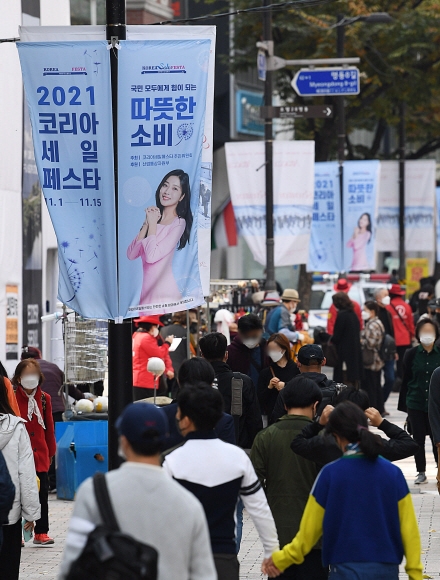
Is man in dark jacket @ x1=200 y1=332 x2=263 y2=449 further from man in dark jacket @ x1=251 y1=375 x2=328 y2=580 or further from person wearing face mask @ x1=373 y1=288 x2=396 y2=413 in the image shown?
person wearing face mask @ x1=373 y1=288 x2=396 y2=413

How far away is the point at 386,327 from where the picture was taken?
2180 cm

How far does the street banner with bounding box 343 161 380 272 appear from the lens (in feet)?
84.0

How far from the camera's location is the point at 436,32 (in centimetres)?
3291

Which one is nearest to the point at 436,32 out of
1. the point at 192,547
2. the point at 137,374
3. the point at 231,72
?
the point at 231,72

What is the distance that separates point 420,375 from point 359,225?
12.8m

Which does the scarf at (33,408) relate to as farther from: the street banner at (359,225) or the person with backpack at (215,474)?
the street banner at (359,225)

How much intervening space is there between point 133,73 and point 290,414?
7.74 ft

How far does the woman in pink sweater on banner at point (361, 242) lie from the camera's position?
2562cm

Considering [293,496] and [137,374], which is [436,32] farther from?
[293,496]

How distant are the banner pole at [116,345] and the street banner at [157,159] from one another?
4 cm

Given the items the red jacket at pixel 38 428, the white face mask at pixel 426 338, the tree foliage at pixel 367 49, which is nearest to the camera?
the red jacket at pixel 38 428

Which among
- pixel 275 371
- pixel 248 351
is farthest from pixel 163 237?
pixel 248 351

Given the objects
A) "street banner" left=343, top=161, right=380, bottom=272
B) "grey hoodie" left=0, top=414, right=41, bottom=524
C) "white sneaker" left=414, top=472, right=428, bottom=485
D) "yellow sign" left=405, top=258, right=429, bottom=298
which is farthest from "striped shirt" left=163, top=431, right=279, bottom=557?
"yellow sign" left=405, top=258, right=429, bottom=298

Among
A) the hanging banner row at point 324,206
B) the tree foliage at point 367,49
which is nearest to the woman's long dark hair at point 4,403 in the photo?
the hanging banner row at point 324,206
